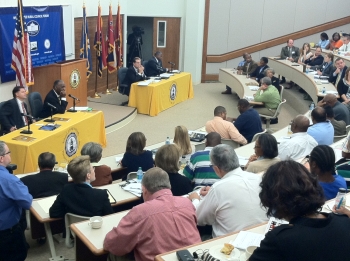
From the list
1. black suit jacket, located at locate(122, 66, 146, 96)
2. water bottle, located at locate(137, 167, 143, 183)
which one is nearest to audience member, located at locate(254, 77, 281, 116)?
black suit jacket, located at locate(122, 66, 146, 96)

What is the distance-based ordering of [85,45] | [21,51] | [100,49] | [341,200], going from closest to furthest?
[341,200] < [21,51] < [85,45] < [100,49]

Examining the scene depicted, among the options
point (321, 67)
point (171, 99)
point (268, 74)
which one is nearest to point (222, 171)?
point (268, 74)

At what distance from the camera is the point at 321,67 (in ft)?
36.2

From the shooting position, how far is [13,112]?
6.59 meters

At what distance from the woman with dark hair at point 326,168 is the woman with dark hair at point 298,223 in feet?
5.39

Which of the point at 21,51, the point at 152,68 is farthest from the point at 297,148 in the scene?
the point at 152,68

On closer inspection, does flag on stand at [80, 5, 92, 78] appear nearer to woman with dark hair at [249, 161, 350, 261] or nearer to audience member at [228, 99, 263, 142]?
audience member at [228, 99, 263, 142]

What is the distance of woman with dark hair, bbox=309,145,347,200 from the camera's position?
3.56 metres

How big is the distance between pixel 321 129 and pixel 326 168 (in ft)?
7.18

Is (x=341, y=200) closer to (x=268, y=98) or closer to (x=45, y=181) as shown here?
(x=45, y=181)

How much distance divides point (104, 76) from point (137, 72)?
182 centimetres

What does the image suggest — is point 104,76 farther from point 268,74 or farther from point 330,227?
point 330,227

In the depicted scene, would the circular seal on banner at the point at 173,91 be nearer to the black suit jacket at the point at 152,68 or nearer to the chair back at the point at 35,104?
the black suit jacket at the point at 152,68

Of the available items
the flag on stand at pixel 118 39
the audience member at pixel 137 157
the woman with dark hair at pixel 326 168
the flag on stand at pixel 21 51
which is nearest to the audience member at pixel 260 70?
the flag on stand at pixel 118 39
